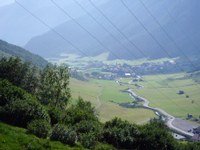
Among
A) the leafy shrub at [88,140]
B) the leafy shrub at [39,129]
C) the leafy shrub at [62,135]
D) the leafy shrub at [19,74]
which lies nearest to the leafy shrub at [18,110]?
the leafy shrub at [39,129]

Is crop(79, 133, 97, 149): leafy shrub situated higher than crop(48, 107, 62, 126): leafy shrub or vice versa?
crop(48, 107, 62, 126): leafy shrub

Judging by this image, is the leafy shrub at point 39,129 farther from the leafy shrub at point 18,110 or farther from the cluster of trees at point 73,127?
the leafy shrub at point 18,110

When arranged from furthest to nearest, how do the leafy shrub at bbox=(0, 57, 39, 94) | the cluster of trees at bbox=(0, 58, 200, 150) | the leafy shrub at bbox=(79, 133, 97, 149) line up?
the leafy shrub at bbox=(0, 57, 39, 94), the leafy shrub at bbox=(79, 133, 97, 149), the cluster of trees at bbox=(0, 58, 200, 150)

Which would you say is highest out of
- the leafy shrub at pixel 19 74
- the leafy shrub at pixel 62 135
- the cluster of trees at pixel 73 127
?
the leafy shrub at pixel 19 74

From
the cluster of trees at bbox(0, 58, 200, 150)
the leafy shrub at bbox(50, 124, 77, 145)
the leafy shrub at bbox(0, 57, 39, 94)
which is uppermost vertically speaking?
the leafy shrub at bbox(0, 57, 39, 94)

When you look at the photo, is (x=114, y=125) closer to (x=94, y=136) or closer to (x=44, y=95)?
(x=94, y=136)

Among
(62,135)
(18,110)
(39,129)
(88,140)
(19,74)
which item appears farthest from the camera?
(19,74)

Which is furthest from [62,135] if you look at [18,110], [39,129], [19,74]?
[19,74]

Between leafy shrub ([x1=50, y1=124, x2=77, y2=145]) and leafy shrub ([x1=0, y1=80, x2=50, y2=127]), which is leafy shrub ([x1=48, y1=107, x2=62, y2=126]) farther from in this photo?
leafy shrub ([x1=50, y1=124, x2=77, y2=145])

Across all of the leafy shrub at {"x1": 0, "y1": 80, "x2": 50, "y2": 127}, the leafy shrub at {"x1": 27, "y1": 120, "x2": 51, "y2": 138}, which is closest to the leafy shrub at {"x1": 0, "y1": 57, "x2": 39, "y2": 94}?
the leafy shrub at {"x1": 0, "y1": 80, "x2": 50, "y2": 127}

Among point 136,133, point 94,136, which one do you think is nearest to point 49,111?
point 94,136

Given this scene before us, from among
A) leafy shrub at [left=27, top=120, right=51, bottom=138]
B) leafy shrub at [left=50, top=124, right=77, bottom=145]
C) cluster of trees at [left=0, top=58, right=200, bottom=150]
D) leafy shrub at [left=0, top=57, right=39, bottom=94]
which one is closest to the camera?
leafy shrub at [left=27, top=120, right=51, bottom=138]

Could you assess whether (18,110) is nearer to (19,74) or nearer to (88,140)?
(88,140)
